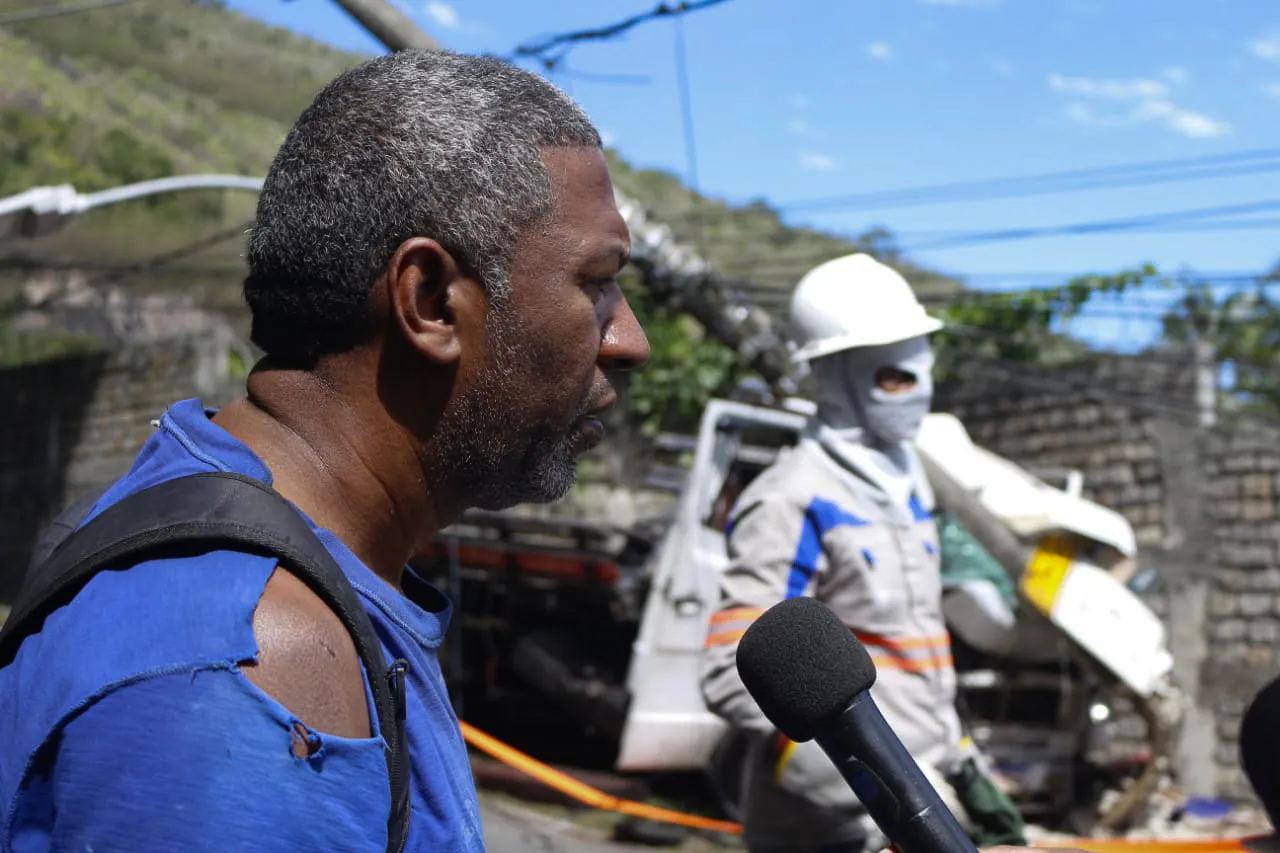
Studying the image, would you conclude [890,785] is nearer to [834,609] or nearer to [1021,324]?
[834,609]

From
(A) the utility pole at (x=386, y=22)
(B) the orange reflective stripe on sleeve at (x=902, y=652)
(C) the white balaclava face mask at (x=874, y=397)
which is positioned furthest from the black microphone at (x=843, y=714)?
(A) the utility pole at (x=386, y=22)

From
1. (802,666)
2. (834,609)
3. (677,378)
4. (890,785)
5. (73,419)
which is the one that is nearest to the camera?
(890,785)

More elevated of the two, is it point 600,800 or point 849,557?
point 849,557

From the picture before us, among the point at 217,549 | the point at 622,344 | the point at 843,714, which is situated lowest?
the point at 843,714

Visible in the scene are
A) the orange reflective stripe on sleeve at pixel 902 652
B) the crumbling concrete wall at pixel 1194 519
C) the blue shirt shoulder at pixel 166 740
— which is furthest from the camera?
the crumbling concrete wall at pixel 1194 519

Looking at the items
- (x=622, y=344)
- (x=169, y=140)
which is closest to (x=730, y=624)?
(x=622, y=344)

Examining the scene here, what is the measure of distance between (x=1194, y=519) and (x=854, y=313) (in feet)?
23.5

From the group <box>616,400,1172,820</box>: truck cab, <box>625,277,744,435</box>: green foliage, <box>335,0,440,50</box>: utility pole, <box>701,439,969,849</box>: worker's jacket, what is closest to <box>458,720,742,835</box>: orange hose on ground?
<box>616,400,1172,820</box>: truck cab

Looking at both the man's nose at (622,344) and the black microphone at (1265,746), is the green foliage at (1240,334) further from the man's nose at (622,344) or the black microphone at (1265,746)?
the man's nose at (622,344)

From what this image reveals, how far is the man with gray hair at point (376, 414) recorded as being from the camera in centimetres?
92

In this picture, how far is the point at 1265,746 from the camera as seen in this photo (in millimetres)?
2354

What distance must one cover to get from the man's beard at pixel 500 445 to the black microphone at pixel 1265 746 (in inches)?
62.8

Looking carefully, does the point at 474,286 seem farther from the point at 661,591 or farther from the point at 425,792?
the point at 661,591

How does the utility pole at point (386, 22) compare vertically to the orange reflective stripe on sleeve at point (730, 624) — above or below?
above
